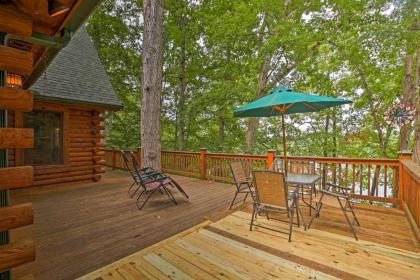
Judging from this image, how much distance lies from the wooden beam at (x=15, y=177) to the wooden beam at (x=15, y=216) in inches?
5.4

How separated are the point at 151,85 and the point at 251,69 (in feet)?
20.8

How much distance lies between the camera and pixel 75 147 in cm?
633

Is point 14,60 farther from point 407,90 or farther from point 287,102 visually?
point 407,90

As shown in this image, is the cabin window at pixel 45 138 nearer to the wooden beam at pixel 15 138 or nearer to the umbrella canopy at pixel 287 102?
the umbrella canopy at pixel 287 102

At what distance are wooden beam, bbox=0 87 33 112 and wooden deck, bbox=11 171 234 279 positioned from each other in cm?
173

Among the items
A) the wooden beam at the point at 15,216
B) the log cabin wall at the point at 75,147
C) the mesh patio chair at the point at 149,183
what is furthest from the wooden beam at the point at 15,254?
the log cabin wall at the point at 75,147

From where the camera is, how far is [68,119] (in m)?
6.16

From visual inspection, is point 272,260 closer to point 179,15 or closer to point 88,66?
point 88,66

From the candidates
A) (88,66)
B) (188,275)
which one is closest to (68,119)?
(88,66)

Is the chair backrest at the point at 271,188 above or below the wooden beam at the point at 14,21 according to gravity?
below

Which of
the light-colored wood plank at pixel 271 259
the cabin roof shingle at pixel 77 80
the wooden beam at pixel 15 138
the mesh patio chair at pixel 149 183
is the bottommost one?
the light-colored wood plank at pixel 271 259

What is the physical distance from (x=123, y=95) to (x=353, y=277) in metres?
12.1

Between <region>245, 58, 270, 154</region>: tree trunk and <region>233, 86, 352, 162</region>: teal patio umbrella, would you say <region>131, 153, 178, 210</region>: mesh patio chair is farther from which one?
<region>245, 58, 270, 154</region>: tree trunk

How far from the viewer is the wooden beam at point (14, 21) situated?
1.34 m
